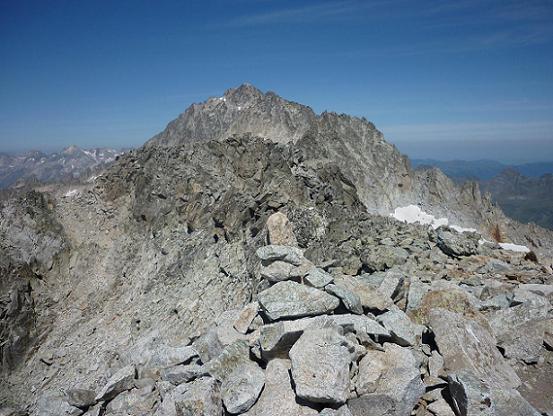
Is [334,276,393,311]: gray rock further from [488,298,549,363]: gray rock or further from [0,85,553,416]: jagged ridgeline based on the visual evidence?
[488,298,549,363]: gray rock

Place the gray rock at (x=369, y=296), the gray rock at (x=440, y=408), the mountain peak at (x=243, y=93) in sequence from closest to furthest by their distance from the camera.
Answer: the gray rock at (x=440, y=408)
the gray rock at (x=369, y=296)
the mountain peak at (x=243, y=93)

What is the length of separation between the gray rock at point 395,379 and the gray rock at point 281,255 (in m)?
5.76

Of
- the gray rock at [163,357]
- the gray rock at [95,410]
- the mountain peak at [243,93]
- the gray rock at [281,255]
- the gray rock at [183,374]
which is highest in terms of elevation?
the mountain peak at [243,93]

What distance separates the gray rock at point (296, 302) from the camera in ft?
43.3

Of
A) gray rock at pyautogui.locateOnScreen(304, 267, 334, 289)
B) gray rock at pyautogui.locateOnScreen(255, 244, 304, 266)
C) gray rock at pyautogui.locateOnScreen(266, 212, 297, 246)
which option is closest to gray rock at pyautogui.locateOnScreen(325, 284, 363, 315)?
gray rock at pyautogui.locateOnScreen(304, 267, 334, 289)

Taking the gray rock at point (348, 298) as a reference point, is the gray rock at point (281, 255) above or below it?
above

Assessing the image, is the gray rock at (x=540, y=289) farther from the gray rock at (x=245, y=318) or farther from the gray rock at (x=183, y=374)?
the gray rock at (x=183, y=374)

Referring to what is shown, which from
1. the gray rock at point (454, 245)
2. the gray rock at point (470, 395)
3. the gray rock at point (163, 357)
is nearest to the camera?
the gray rock at point (470, 395)

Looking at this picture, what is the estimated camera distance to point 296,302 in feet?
44.1

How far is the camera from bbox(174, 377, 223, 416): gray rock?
10758mm

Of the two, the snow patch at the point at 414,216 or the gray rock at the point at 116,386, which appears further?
the snow patch at the point at 414,216

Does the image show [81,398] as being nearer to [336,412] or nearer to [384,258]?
[336,412]

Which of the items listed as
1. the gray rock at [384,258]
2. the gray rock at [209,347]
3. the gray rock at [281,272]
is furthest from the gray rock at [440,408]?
the gray rock at [384,258]

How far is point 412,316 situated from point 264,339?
20.6 feet
